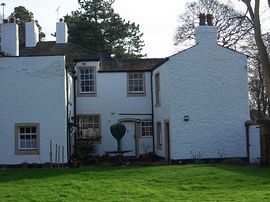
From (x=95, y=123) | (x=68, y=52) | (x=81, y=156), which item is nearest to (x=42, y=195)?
(x=81, y=156)

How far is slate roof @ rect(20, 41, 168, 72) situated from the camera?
1232 inches

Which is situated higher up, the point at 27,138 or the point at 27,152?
the point at 27,138

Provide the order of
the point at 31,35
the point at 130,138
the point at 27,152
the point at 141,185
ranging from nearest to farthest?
the point at 141,185, the point at 27,152, the point at 130,138, the point at 31,35

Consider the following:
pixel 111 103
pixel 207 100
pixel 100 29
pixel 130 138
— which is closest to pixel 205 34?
pixel 207 100

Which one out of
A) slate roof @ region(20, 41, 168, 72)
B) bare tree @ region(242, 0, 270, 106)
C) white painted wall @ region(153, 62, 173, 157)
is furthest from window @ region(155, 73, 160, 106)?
bare tree @ region(242, 0, 270, 106)

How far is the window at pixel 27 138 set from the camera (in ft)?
82.3

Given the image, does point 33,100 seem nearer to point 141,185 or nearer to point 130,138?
point 130,138

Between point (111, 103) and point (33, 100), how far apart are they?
679cm

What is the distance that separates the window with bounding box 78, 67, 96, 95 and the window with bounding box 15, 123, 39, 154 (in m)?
6.32

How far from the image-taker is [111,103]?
30.9m

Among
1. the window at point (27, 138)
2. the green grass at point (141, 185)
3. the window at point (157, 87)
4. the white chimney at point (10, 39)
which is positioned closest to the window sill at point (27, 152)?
the window at point (27, 138)

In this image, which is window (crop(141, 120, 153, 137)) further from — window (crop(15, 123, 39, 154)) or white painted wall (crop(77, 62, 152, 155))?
window (crop(15, 123, 39, 154))

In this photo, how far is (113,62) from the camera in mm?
32375

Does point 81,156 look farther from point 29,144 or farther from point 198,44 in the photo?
point 198,44
